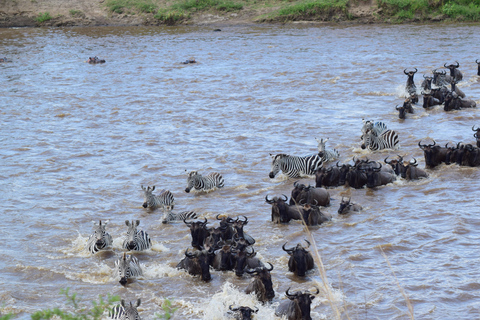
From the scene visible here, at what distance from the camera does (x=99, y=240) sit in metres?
10.5

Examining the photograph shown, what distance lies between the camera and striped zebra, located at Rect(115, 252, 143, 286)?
9377 millimetres

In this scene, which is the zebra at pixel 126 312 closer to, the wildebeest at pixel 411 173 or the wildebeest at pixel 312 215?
the wildebeest at pixel 312 215

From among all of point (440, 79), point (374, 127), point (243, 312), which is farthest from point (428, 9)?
point (243, 312)

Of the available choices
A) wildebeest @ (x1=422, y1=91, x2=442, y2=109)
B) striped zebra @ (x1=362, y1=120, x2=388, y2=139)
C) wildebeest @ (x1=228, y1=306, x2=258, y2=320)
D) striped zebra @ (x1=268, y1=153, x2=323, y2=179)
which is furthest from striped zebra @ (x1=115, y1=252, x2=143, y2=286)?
wildebeest @ (x1=422, y1=91, x2=442, y2=109)

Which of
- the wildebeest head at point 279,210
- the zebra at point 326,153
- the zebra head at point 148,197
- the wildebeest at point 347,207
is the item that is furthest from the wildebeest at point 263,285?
the zebra at point 326,153

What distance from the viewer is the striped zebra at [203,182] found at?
13.5 metres

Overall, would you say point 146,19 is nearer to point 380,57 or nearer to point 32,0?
point 32,0

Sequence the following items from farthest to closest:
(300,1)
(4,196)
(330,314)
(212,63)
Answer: (300,1)
(212,63)
(4,196)
(330,314)

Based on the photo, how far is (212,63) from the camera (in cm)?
3094

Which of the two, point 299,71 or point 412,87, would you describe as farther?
point 299,71

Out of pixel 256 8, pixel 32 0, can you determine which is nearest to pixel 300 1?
pixel 256 8

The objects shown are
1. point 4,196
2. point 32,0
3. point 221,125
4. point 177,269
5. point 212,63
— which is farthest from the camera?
point 32,0

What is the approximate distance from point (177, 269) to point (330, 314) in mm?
2710

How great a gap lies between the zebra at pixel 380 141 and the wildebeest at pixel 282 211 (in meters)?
4.59
